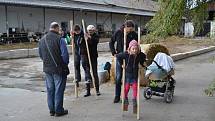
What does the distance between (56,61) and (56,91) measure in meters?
0.58

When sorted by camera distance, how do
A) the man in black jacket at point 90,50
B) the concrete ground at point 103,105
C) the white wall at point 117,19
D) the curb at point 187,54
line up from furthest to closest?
1. the white wall at point 117,19
2. the curb at point 187,54
3. the man in black jacket at point 90,50
4. the concrete ground at point 103,105

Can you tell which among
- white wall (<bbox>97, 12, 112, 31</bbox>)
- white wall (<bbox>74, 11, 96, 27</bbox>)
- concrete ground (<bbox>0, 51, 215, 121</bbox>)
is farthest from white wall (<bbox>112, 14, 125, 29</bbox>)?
concrete ground (<bbox>0, 51, 215, 121</bbox>)

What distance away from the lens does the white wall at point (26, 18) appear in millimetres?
35875

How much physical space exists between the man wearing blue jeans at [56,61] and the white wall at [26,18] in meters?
28.3

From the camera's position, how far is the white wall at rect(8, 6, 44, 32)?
118 ft

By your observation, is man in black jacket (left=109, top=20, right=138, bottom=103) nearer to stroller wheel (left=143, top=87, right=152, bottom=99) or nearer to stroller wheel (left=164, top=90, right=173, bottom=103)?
stroller wheel (left=143, top=87, right=152, bottom=99)

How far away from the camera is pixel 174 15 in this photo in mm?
6582

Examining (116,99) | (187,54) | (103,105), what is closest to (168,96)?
(116,99)

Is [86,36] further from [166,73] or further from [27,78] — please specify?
[27,78]

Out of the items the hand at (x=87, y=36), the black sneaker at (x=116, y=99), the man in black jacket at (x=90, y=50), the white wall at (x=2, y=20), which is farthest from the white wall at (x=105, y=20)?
the black sneaker at (x=116, y=99)

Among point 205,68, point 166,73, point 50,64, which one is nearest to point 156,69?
point 166,73

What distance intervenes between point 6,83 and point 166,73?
582 cm

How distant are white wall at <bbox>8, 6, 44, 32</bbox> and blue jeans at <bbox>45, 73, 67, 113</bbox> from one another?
28321 mm

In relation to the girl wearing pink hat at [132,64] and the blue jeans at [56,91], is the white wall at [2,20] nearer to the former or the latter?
the blue jeans at [56,91]
